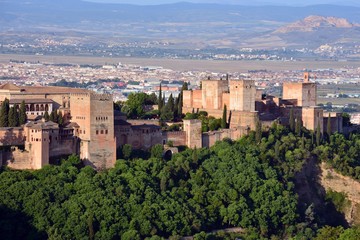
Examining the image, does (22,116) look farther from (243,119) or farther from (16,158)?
(243,119)

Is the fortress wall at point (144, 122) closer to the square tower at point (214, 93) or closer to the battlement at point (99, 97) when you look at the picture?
the battlement at point (99, 97)

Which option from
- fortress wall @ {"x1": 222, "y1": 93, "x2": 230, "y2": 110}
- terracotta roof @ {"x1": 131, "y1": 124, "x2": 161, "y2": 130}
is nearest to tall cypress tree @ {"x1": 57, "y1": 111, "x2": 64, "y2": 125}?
terracotta roof @ {"x1": 131, "y1": 124, "x2": 161, "y2": 130}

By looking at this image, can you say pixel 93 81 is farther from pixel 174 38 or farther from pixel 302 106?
pixel 174 38

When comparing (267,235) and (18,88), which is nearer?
(267,235)

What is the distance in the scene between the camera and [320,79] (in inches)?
4222

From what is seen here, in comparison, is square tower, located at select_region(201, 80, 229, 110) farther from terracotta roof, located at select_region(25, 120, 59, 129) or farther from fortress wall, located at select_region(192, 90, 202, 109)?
terracotta roof, located at select_region(25, 120, 59, 129)

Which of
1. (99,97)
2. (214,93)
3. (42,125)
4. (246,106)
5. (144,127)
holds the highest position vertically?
(99,97)

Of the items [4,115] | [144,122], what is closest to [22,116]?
[4,115]

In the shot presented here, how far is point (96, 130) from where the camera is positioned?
37.3 m

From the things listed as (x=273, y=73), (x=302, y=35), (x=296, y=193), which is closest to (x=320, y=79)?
(x=273, y=73)

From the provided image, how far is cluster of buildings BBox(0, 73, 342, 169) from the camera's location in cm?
3653

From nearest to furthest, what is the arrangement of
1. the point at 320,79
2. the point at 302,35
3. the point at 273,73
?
the point at 320,79 → the point at 273,73 → the point at 302,35

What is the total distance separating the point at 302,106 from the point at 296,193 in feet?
24.5

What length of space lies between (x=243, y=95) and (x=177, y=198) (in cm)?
836
